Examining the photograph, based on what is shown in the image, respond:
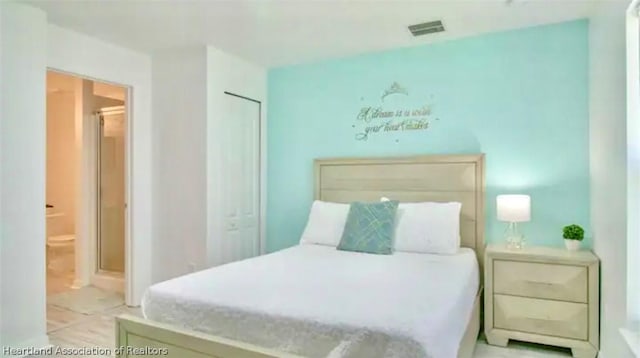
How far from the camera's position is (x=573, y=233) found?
299cm

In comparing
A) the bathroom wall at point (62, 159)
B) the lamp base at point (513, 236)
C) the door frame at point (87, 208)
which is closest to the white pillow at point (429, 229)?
the lamp base at point (513, 236)

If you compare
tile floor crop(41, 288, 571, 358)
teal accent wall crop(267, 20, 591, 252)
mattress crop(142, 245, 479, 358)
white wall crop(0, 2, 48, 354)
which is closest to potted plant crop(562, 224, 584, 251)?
teal accent wall crop(267, 20, 591, 252)

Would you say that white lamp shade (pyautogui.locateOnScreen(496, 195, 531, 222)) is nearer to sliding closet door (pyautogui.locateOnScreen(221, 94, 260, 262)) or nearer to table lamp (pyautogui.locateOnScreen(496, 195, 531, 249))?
table lamp (pyautogui.locateOnScreen(496, 195, 531, 249))

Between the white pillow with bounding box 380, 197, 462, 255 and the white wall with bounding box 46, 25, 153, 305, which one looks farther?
the white wall with bounding box 46, 25, 153, 305

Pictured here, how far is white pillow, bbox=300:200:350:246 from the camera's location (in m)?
3.45

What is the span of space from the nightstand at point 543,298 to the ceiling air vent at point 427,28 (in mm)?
1718

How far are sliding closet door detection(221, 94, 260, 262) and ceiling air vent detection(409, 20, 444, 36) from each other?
177cm

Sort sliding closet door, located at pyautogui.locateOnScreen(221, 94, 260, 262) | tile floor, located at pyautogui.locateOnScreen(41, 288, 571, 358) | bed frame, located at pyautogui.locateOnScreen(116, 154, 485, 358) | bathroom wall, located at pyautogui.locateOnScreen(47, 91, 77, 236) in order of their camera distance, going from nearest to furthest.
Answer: bed frame, located at pyautogui.locateOnScreen(116, 154, 485, 358), tile floor, located at pyautogui.locateOnScreen(41, 288, 571, 358), sliding closet door, located at pyautogui.locateOnScreen(221, 94, 260, 262), bathroom wall, located at pyautogui.locateOnScreen(47, 91, 77, 236)

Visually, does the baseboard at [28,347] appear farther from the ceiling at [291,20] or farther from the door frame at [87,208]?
the ceiling at [291,20]

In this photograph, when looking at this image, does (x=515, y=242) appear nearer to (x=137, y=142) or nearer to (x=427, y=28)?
(x=427, y=28)

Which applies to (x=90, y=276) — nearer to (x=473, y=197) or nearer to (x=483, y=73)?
(x=473, y=197)

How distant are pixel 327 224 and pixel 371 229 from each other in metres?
0.47

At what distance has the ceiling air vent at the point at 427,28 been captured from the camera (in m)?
3.19

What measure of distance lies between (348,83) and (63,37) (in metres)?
2.40
